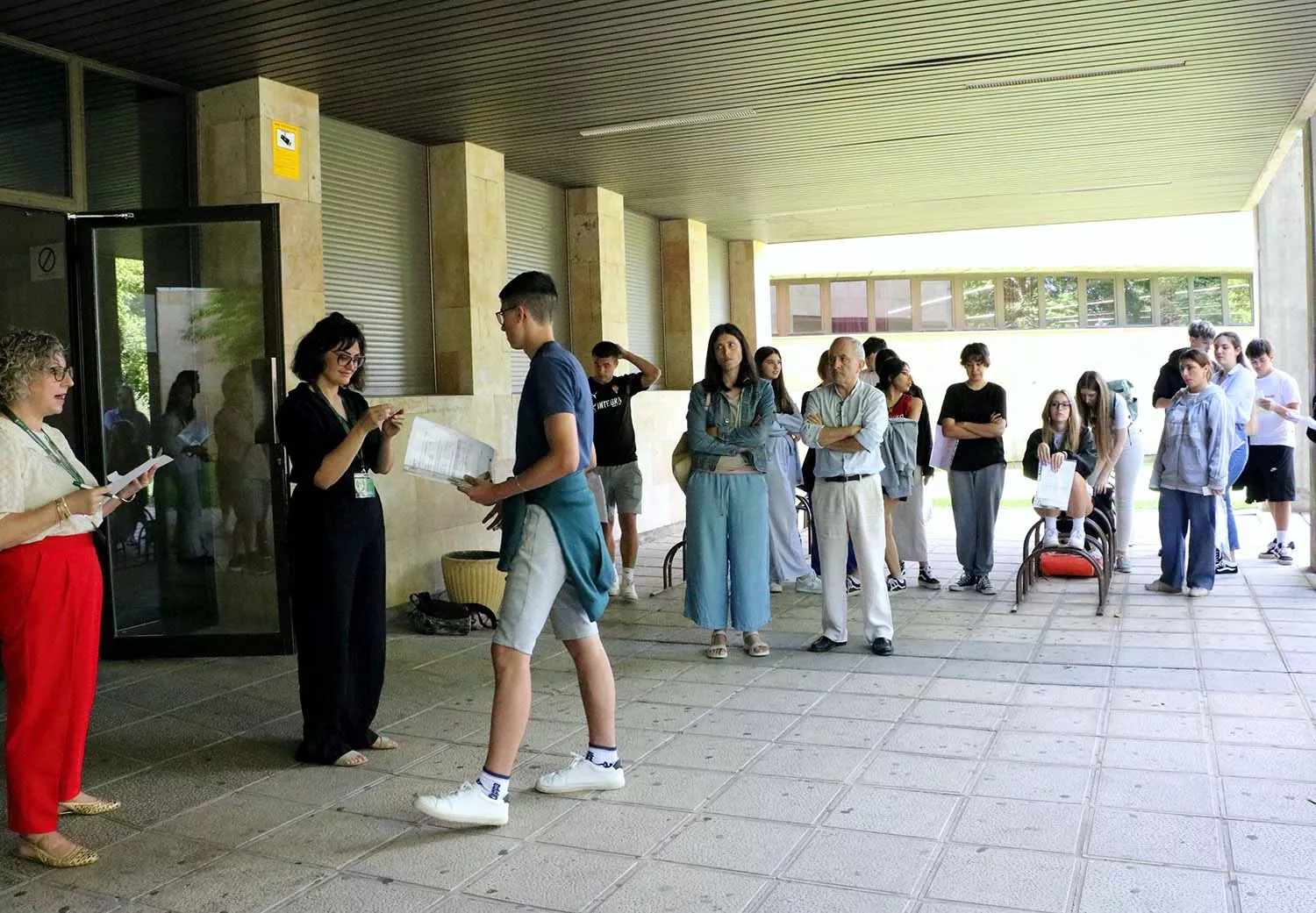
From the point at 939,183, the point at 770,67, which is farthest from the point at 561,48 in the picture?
the point at 939,183

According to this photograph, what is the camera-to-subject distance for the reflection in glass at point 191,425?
6551 mm

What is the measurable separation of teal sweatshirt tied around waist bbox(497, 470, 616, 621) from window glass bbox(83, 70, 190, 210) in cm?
431

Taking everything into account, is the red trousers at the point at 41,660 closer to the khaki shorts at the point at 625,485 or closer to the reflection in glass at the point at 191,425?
the reflection in glass at the point at 191,425

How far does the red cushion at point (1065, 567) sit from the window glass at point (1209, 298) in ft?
62.3

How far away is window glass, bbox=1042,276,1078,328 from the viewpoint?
81.9 ft

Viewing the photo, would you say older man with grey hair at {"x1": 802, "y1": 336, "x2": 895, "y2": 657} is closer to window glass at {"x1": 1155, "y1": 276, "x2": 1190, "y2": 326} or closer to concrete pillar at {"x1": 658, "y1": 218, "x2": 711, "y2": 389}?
concrete pillar at {"x1": 658, "y1": 218, "x2": 711, "y2": 389}

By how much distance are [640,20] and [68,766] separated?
4.63 m

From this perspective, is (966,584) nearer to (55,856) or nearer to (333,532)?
(333,532)

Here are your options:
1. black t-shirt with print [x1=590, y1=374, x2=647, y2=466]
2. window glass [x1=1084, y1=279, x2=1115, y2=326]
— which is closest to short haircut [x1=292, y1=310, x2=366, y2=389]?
black t-shirt with print [x1=590, y1=374, x2=647, y2=466]

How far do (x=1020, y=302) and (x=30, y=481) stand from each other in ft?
78.7

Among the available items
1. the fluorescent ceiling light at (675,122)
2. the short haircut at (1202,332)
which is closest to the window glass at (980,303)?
the short haircut at (1202,332)

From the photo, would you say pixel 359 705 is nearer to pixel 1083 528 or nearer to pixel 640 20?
pixel 640 20

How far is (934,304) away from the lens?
25312mm

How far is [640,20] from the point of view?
6.36 m
